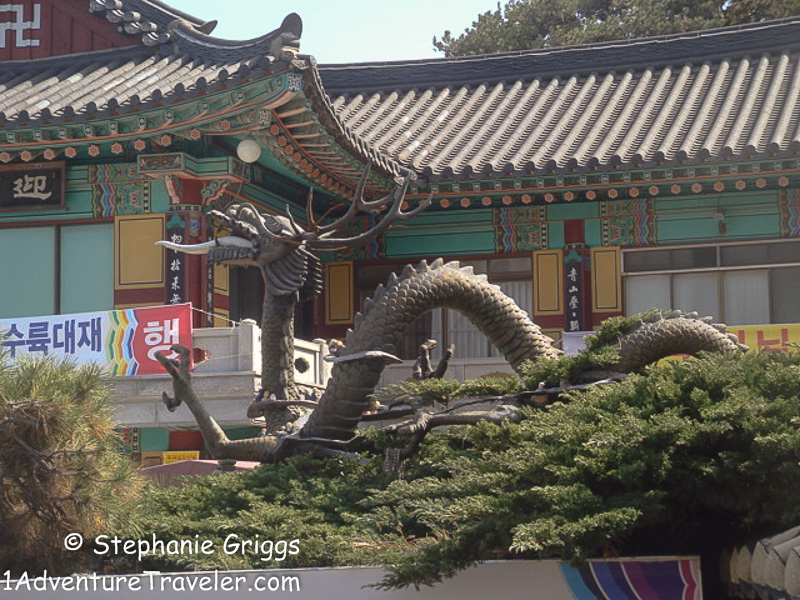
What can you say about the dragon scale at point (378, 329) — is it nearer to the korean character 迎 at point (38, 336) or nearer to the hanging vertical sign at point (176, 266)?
the korean character 迎 at point (38, 336)

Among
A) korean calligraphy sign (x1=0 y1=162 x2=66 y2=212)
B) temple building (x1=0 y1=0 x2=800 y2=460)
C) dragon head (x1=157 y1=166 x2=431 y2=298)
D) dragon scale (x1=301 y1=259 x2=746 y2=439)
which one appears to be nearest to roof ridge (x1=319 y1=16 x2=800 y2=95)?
temple building (x1=0 y1=0 x2=800 y2=460)

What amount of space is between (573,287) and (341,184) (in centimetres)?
310

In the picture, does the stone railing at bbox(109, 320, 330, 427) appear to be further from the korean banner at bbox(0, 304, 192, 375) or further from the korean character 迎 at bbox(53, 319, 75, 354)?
the korean character 迎 at bbox(53, 319, 75, 354)

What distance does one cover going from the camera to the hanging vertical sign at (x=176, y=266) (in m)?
15.7

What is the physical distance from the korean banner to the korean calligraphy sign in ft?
6.66

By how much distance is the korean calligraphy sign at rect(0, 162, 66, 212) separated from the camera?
16.4 meters

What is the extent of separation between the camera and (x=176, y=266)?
1582 centimetres

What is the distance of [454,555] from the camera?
22.9 ft

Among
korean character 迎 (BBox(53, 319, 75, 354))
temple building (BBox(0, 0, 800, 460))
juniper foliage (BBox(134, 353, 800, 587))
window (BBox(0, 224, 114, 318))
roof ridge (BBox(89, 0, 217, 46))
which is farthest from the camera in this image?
roof ridge (BBox(89, 0, 217, 46))

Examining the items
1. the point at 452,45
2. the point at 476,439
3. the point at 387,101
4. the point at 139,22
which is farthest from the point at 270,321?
the point at 452,45

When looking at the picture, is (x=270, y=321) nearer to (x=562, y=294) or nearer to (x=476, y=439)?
(x=476, y=439)

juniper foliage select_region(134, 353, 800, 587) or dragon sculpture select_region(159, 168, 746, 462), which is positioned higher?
dragon sculpture select_region(159, 168, 746, 462)

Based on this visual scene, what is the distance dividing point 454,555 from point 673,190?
10297 millimetres

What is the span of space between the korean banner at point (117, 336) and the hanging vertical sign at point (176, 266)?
112 cm
